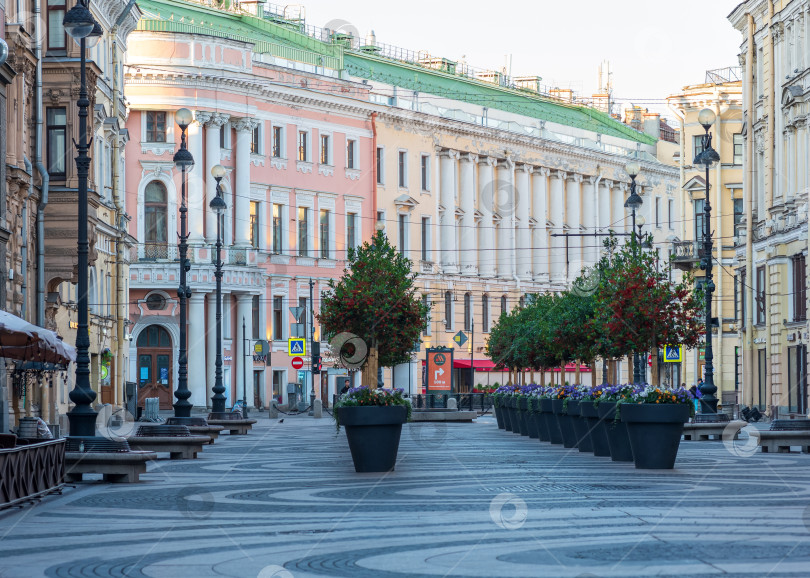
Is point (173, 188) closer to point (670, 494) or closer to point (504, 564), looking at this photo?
point (670, 494)

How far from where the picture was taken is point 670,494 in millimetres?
18422

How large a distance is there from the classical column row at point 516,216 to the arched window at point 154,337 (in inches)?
916

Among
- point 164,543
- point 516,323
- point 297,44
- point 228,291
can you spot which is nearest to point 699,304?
point 164,543

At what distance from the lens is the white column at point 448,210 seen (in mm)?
95750

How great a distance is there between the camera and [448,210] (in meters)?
96.4

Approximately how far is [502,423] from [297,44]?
145 feet

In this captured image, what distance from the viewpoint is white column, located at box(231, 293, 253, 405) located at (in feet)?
256

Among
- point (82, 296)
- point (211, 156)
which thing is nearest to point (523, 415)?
point (82, 296)

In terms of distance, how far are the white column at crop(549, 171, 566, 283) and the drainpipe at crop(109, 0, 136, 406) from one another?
48.3m

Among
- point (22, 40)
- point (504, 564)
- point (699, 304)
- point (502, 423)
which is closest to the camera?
point (504, 564)

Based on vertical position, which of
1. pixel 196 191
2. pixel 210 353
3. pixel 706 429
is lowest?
pixel 706 429

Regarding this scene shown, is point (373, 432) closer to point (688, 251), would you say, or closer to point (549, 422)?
point (549, 422)

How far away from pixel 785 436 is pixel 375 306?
1026 inches

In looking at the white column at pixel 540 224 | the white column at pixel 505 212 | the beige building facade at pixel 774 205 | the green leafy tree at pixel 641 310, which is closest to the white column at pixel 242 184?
the white column at pixel 505 212
